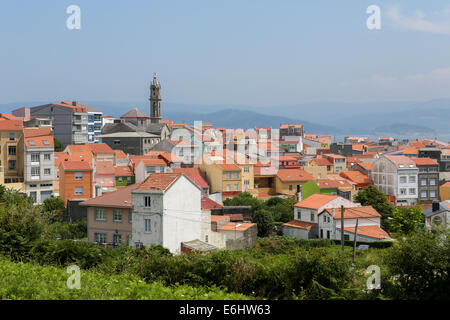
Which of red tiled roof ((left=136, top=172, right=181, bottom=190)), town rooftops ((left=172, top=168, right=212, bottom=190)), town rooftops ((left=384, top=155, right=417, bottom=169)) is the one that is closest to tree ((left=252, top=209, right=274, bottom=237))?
town rooftops ((left=172, top=168, right=212, bottom=190))

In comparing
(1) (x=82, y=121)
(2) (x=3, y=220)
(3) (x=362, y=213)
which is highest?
(1) (x=82, y=121)

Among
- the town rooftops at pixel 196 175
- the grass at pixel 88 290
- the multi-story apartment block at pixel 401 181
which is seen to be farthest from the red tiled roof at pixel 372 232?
the grass at pixel 88 290

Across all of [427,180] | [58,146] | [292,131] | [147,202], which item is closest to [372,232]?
[147,202]

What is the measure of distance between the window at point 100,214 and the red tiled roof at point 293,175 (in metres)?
31.7

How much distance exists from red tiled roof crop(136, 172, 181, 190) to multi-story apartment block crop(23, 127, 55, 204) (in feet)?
84.5

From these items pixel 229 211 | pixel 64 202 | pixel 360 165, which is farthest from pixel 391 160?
pixel 64 202

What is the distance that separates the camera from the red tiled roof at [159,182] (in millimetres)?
25812

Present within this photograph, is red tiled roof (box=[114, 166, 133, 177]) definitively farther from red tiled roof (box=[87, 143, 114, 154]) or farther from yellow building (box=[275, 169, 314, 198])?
yellow building (box=[275, 169, 314, 198])

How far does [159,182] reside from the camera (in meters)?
26.2

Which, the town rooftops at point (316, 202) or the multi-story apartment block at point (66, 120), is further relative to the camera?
the multi-story apartment block at point (66, 120)

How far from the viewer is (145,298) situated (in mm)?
8953

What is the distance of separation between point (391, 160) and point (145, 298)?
5401 centimetres

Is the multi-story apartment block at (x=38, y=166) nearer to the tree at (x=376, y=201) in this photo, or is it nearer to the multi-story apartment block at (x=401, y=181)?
the tree at (x=376, y=201)

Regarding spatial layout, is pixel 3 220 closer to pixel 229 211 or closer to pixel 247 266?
pixel 247 266
